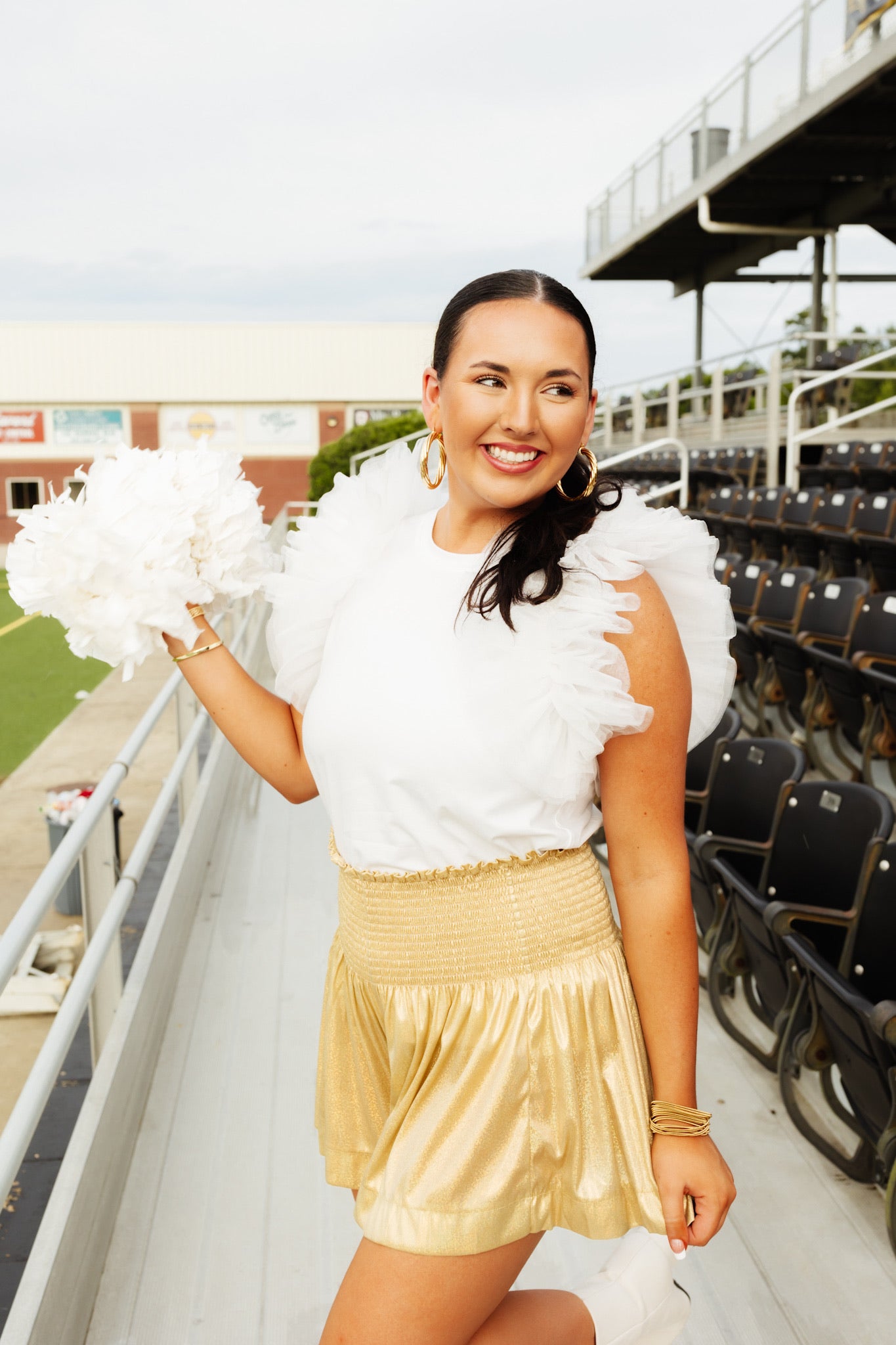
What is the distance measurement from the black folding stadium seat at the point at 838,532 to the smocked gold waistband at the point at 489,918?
19.2ft

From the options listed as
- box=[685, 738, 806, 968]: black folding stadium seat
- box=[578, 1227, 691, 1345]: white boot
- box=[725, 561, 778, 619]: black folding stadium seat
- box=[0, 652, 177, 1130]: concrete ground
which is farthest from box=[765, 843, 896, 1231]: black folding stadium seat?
box=[725, 561, 778, 619]: black folding stadium seat

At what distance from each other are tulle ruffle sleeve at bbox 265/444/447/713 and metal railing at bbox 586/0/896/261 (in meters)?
10.8

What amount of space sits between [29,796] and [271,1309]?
5.50 m

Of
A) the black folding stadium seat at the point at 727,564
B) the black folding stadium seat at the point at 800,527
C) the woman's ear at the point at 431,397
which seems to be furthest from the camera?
the black folding stadium seat at the point at 800,527

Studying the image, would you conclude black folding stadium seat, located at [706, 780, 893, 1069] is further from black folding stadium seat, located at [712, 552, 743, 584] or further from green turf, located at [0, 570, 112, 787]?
green turf, located at [0, 570, 112, 787]

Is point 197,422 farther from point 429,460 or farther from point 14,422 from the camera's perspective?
point 429,460

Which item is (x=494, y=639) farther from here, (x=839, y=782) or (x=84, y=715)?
(x=84, y=715)

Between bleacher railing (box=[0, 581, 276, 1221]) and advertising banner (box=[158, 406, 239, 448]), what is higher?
advertising banner (box=[158, 406, 239, 448])

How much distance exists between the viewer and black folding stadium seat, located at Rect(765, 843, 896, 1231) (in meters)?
2.28

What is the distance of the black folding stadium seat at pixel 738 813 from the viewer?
337 cm

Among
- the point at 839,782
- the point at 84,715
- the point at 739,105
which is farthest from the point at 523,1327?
the point at 739,105

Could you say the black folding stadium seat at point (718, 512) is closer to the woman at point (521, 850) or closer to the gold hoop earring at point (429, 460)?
the gold hoop earring at point (429, 460)

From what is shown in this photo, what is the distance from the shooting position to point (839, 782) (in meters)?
3.10

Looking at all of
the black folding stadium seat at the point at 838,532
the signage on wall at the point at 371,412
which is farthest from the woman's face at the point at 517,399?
the signage on wall at the point at 371,412
